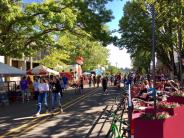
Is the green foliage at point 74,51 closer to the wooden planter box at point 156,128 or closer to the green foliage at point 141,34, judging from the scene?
the green foliage at point 141,34

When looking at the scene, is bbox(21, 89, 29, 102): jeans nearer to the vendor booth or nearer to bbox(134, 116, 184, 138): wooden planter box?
the vendor booth

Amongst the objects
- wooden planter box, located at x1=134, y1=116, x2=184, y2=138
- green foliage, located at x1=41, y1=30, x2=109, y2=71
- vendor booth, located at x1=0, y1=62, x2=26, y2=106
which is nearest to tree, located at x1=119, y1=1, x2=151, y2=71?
green foliage, located at x1=41, y1=30, x2=109, y2=71

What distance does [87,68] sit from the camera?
109812mm

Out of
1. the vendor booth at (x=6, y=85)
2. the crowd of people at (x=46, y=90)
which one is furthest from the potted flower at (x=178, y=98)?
the vendor booth at (x=6, y=85)

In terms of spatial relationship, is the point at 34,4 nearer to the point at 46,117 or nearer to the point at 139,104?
the point at 46,117

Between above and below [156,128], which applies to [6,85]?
above

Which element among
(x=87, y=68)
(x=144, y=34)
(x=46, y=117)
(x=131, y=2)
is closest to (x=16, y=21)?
(x=46, y=117)

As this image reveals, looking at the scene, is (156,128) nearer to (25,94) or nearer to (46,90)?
(46,90)

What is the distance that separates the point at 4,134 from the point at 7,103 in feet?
51.2

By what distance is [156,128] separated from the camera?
993cm

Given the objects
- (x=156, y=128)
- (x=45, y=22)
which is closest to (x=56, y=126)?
(x=156, y=128)

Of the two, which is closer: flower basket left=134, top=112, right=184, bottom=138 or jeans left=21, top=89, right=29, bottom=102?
flower basket left=134, top=112, right=184, bottom=138

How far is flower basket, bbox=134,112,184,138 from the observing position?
9.91 meters

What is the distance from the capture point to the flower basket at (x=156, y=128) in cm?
991
